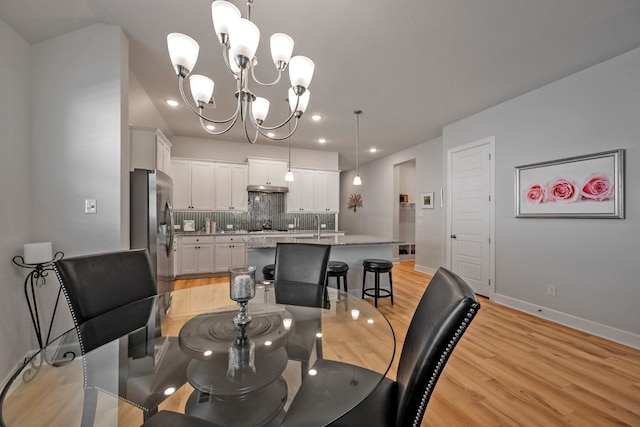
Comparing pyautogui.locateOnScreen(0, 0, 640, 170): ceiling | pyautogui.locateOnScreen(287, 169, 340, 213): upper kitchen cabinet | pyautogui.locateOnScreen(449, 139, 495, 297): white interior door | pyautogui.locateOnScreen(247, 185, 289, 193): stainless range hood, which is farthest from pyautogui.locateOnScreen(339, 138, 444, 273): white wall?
pyautogui.locateOnScreen(247, 185, 289, 193): stainless range hood

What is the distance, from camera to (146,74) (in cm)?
297

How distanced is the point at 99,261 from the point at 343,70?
8.93 feet

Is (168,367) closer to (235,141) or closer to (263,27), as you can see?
(263,27)

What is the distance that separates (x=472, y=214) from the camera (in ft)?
13.4

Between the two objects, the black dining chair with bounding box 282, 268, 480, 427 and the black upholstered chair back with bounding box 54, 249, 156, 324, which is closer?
the black dining chair with bounding box 282, 268, 480, 427

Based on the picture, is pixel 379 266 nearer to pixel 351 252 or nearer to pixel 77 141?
pixel 351 252

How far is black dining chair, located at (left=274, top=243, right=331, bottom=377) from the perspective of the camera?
4.51ft

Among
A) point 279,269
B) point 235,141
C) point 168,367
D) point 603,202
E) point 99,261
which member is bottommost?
point 168,367

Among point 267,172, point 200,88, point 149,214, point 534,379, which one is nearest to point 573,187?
point 534,379

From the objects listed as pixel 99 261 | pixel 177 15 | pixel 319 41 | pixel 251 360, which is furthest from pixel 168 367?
pixel 319 41

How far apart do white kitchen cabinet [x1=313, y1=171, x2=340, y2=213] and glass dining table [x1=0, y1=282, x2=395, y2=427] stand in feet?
14.4

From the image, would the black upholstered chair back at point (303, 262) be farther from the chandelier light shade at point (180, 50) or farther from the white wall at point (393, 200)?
the white wall at point (393, 200)

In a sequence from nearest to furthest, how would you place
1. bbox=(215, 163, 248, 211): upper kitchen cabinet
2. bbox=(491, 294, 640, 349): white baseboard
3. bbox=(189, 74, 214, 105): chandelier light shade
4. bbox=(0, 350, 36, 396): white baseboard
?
bbox=(189, 74, 214, 105): chandelier light shade
bbox=(0, 350, 36, 396): white baseboard
bbox=(491, 294, 640, 349): white baseboard
bbox=(215, 163, 248, 211): upper kitchen cabinet

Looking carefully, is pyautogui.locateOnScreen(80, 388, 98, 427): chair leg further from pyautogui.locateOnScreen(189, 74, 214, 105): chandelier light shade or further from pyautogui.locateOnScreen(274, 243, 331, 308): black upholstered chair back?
pyautogui.locateOnScreen(189, 74, 214, 105): chandelier light shade
